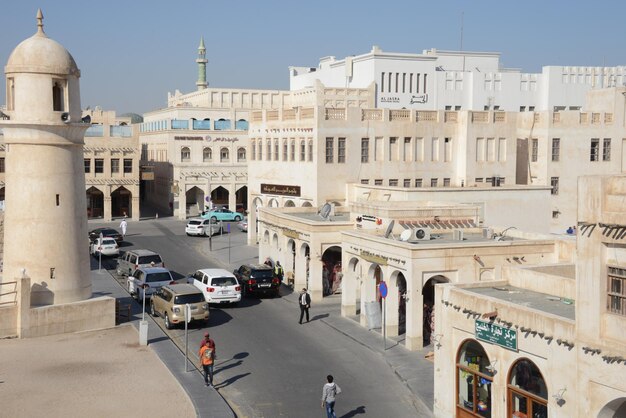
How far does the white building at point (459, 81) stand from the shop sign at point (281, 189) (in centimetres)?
1428

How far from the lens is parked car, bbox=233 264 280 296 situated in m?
35.5

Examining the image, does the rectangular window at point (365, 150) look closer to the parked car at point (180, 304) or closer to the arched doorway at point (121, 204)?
the parked car at point (180, 304)

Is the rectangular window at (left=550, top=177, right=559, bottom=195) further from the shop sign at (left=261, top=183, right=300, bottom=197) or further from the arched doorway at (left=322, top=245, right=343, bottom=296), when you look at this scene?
the arched doorway at (left=322, top=245, right=343, bottom=296)

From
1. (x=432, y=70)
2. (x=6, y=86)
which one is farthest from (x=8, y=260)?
(x=432, y=70)

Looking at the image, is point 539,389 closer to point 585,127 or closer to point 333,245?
point 333,245

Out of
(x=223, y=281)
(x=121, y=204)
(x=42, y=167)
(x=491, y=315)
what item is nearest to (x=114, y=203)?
(x=121, y=204)

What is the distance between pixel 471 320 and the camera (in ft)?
64.8

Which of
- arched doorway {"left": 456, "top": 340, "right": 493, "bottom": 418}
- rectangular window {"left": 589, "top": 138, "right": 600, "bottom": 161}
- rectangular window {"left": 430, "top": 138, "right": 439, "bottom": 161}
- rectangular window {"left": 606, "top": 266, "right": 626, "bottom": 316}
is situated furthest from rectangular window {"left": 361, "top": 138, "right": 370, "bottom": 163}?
rectangular window {"left": 606, "top": 266, "right": 626, "bottom": 316}

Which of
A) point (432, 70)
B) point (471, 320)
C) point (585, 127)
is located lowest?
point (471, 320)

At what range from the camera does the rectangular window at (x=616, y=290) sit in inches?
608

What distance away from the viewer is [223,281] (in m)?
33.6

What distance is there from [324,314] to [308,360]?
287 inches

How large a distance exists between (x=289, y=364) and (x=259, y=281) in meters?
10.8

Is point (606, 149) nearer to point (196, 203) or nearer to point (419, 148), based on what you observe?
point (419, 148)
